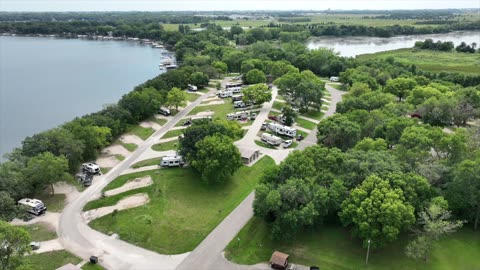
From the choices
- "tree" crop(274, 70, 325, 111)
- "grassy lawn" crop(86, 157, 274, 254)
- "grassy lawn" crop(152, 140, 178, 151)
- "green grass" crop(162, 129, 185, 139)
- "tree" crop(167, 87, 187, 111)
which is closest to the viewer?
"grassy lawn" crop(86, 157, 274, 254)

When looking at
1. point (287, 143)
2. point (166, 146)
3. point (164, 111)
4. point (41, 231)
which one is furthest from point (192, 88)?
point (41, 231)

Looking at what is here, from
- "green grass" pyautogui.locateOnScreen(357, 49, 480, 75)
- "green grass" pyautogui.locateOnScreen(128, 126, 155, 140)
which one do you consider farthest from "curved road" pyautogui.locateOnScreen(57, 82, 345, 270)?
"green grass" pyautogui.locateOnScreen(357, 49, 480, 75)

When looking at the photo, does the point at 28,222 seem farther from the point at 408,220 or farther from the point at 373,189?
the point at 408,220

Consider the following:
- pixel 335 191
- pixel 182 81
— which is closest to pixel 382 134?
pixel 335 191

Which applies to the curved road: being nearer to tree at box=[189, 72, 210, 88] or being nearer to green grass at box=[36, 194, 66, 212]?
green grass at box=[36, 194, 66, 212]

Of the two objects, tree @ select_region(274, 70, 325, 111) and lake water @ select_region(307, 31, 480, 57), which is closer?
tree @ select_region(274, 70, 325, 111)

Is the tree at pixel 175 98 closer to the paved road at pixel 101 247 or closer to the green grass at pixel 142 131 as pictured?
the green grass at pixel 142 131

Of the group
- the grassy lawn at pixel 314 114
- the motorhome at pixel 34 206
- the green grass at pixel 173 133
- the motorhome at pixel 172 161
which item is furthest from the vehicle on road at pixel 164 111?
the motorhome at pixel 34 206
